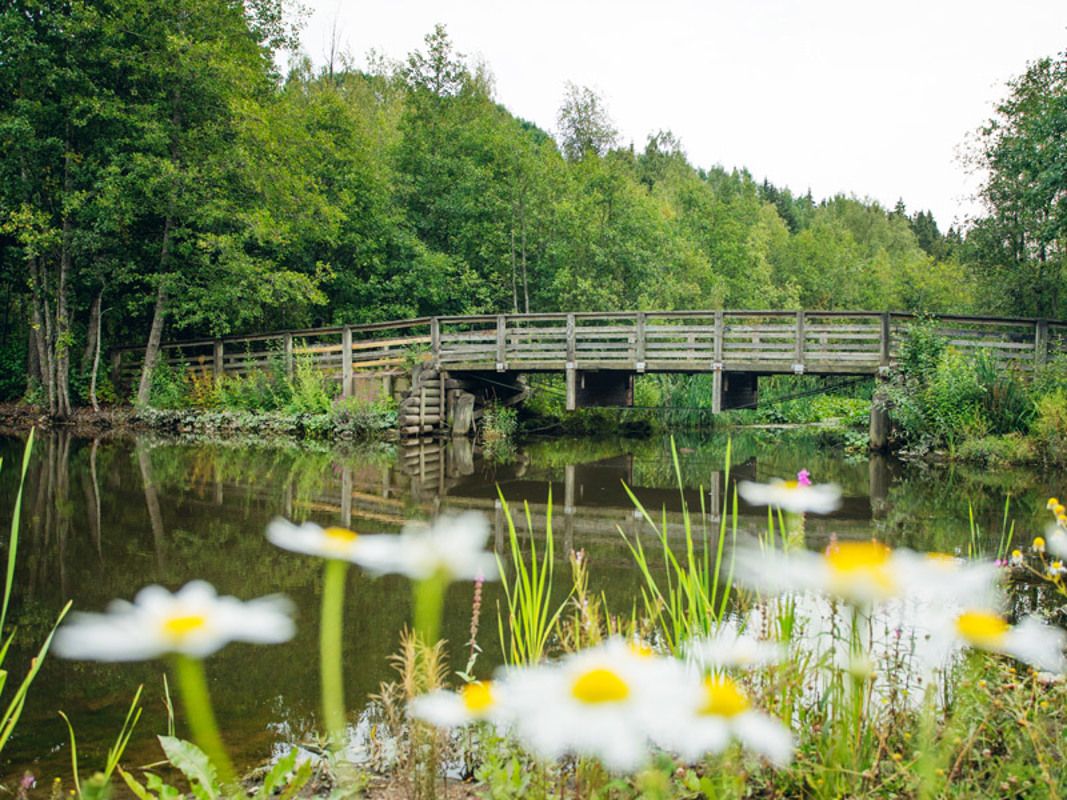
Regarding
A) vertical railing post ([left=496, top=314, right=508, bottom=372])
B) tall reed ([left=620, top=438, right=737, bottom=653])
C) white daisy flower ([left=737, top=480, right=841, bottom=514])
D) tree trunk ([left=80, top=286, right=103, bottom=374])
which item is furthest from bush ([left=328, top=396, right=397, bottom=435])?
white daisy flower ([left=737, top=480, right=841, bottom=514])

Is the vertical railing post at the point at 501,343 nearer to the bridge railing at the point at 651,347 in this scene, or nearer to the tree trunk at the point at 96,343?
the bridge railing at the point at 651,347

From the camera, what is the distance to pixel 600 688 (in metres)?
0.66

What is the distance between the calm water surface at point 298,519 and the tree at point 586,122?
20.4m

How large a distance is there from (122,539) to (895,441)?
12668 mm

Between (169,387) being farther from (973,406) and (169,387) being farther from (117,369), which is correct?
(973,406)

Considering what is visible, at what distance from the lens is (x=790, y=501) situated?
3.54 ft

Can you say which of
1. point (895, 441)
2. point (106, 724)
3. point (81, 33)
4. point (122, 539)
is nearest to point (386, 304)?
point (81, 33)

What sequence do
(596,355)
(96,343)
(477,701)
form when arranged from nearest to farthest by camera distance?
(477,701) → (596,355) → (96,343)

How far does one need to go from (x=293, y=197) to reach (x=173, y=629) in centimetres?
1905

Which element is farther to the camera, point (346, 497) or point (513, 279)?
point (513, 279)

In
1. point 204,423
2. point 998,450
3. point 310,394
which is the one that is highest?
point 310,394

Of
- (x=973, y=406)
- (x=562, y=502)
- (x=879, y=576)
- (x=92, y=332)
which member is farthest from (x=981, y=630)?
(x=92, y=332)

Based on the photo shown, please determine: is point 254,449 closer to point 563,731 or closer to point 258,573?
point 258,573

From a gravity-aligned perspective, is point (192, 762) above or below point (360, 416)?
above
